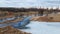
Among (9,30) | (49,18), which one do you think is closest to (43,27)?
(49,18)

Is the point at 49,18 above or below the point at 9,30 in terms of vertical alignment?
above

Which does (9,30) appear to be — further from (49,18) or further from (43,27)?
(49,18)

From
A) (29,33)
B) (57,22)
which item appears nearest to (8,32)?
(29,33)

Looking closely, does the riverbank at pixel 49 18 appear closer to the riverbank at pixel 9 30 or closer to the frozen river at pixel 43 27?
the frozen river at pixel 43 27

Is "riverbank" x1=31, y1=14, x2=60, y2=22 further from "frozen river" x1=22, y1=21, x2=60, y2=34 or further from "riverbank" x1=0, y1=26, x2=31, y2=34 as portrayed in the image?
"riverbank" x1=0, y1=26, x2=31, y2=34

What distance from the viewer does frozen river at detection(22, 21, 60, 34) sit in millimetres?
1854

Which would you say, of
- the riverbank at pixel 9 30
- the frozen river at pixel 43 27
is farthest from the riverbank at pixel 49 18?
the riverbank at pixel 9 30

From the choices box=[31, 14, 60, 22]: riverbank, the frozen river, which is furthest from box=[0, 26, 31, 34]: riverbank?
box=[31, 14, 60, 22]: riverbank

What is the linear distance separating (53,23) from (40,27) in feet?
0.76

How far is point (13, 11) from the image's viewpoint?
1970 millimetres

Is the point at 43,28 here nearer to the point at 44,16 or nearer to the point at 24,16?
the point at 44,16

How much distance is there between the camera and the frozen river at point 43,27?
1854mm

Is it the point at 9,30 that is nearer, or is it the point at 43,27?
the point at 9,30

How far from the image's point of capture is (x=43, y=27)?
191 cm
